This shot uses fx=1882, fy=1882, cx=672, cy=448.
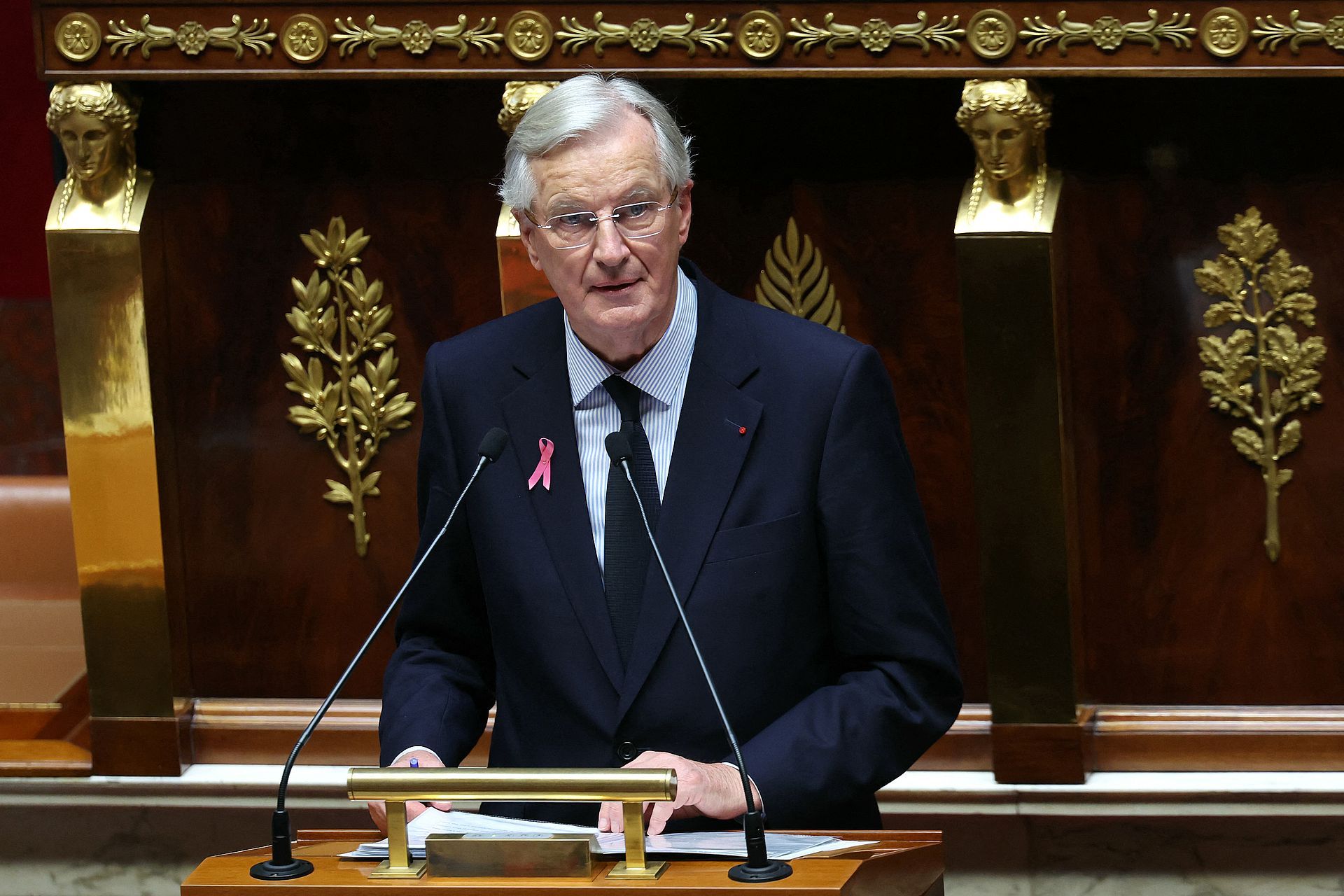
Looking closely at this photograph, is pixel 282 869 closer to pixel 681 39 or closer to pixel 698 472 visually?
pixel 698 472

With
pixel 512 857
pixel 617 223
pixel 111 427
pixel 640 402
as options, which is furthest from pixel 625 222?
pixel 111 427

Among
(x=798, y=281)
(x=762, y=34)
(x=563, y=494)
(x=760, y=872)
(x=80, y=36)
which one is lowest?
(x=760, y=872)

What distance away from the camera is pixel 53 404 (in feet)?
Answer: 13.1

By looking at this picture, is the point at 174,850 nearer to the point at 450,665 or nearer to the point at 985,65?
the point at 450,665

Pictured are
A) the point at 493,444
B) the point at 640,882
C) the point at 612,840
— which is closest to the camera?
the point at 640,882

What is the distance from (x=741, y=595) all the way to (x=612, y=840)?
0.41 meters

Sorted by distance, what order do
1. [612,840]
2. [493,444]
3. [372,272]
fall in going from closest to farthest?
1. [612,840]
2. [493,444]
3. [372,272]

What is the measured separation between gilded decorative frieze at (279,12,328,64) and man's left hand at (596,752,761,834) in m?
1.75

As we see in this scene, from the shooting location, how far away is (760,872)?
5.17ft

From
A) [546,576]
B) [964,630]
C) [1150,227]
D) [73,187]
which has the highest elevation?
[73,187]

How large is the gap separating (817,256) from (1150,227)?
0.58 metres

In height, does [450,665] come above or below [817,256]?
below

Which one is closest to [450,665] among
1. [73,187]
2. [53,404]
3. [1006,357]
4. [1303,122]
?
[1006,357]

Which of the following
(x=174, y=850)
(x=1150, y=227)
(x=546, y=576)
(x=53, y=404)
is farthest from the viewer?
(x=53, y=404)
